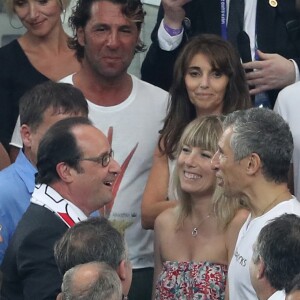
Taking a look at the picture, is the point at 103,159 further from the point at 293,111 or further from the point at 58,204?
the point at 293,111

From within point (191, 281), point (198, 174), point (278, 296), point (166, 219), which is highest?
point (278, 296)

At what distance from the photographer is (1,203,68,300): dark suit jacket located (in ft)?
17.4

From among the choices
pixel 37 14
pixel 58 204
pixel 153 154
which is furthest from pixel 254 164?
pixel 37 14

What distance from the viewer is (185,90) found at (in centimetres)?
702

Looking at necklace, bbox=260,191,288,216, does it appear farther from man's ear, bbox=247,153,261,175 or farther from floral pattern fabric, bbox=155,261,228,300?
floral pattern fabric, bbox=155,261,228,300

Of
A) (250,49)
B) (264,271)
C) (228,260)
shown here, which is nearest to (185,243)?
(228,260)

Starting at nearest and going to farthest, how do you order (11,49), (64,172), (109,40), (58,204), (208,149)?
(58,204), (64,172), (208,149), (109,40), (11,49)

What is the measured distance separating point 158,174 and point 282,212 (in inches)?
50.9

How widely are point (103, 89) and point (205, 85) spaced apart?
2.18 feet

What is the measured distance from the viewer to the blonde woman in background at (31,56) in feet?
23.8

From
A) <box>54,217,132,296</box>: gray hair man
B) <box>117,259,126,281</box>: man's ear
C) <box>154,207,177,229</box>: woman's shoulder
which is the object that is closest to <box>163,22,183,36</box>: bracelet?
<box>154,207,177,229</box>: woman's shoulder

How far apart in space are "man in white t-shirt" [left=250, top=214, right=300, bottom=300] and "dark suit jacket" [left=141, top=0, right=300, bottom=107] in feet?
7.46

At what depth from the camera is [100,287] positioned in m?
4.48

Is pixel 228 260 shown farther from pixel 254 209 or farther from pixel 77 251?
pixel 77 251
